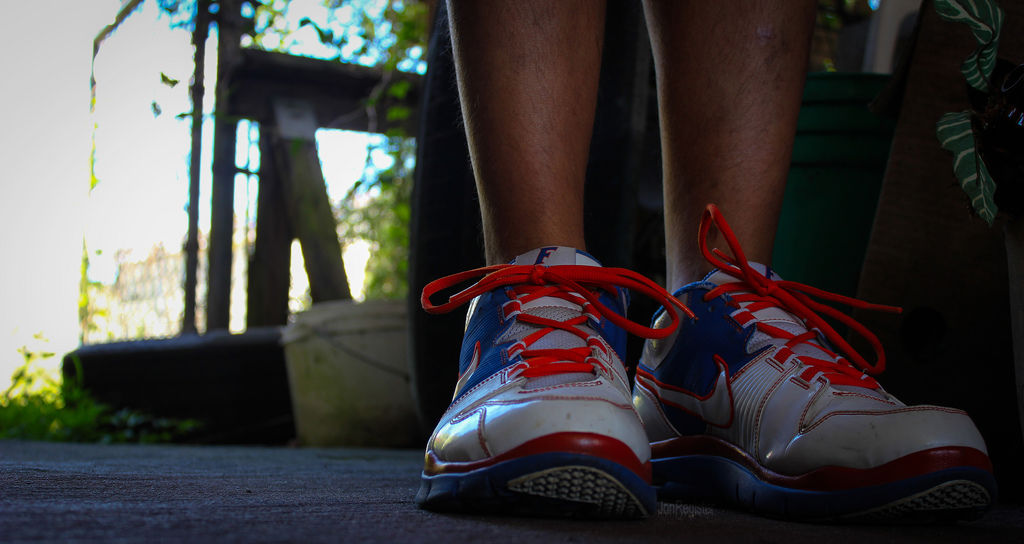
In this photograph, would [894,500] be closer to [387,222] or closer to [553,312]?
[553,312]

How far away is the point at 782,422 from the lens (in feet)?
2.04

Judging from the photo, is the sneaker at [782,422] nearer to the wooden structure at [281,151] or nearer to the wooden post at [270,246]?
the wooden structure at [281,151]

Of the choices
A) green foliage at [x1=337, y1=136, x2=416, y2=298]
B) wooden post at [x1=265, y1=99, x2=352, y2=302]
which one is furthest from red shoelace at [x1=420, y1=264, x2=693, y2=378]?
green foliage at [x1=337, y1=136, x2=416, y2=298]

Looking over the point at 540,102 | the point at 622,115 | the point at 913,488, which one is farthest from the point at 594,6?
the point at 622,115

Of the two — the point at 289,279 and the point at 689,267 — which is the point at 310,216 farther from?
the point at 689,267

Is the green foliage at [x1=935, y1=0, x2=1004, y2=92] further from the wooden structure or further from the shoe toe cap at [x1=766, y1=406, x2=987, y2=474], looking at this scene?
the wooden structure

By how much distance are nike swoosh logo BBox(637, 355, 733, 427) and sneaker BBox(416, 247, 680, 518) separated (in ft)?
0.20

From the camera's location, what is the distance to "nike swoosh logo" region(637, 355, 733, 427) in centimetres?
69

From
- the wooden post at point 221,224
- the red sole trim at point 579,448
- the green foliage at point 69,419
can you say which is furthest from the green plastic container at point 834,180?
the wooden post at point 221,224

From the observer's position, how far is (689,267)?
0.81m

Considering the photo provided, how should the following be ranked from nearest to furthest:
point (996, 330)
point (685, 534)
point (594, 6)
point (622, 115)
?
point (685, 534), point (594, 6), point (996, 330), point (622, 115)

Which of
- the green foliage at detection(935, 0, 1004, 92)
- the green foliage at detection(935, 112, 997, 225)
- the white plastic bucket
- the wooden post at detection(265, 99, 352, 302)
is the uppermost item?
the green foliage at detection(935, 0, 1004, 92)

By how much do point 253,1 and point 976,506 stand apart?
92.4 inches

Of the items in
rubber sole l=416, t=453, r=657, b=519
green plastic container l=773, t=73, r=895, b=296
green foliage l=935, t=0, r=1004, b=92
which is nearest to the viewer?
rubber sole l=416, t=453, r=657, b=519
